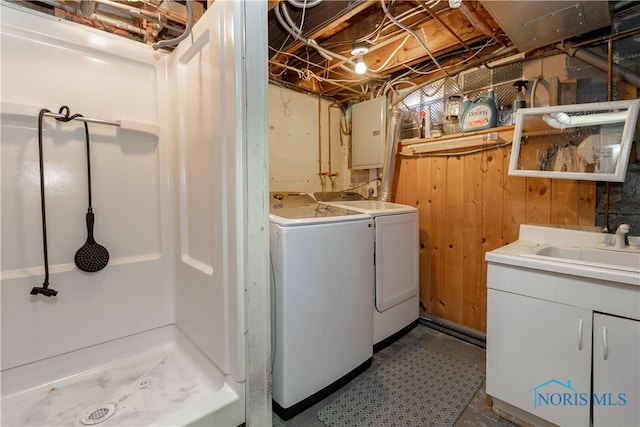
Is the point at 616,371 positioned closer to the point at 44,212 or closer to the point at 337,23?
the point at 337,23

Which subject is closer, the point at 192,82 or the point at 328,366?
the point at 192,82

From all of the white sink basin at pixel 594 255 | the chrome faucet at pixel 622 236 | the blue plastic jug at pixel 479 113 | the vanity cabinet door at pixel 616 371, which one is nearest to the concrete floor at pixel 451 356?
the vanity cabinet door at pixel 616 371

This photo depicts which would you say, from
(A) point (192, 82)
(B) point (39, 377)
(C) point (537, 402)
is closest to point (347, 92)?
(A) point (192, 82)

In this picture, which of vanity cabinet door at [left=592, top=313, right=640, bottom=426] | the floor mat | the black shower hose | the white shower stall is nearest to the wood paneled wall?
the floor mat

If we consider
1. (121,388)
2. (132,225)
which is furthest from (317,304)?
(132,225)

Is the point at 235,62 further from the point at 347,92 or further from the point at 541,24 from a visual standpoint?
the point at 347,92

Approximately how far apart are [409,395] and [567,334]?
2.82ft

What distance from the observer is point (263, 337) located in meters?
1.07

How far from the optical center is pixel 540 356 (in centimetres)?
130

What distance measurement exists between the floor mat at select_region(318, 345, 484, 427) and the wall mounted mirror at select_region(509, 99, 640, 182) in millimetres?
1369

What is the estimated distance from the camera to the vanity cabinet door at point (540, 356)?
1205 millimetres

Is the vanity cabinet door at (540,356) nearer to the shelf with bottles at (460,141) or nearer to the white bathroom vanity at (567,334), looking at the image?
the white bathroom vanity at (567,334)

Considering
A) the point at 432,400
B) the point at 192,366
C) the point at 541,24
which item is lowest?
the point at 432,400

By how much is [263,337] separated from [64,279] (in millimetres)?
1076
